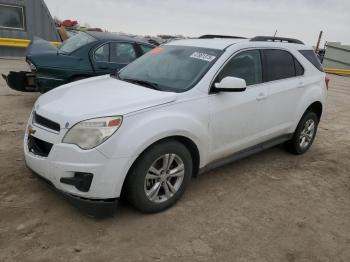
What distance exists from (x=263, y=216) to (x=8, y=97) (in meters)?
6.69

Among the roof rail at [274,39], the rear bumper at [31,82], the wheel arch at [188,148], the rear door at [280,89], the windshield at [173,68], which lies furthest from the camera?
the rear bumper at [31,82]

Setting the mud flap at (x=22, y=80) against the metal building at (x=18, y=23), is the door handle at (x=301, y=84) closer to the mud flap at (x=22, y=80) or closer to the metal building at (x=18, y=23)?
the mud flap at (x=22, y=80)

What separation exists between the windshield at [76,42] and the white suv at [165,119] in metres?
3.10

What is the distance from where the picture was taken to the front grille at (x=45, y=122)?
125 inches

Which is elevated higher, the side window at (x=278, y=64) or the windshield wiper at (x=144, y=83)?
the side window at (x=278, y=64)

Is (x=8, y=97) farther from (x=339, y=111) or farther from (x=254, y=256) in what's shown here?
(x=339, y=111)

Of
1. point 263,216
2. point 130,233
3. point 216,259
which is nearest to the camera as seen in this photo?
point 216,259

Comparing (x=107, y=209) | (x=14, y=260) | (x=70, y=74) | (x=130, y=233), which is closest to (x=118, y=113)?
(x=107, y=209)

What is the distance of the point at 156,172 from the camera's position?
3400 mm

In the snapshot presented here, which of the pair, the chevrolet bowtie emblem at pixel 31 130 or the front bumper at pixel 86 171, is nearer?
the front bumper at pixel 86 171

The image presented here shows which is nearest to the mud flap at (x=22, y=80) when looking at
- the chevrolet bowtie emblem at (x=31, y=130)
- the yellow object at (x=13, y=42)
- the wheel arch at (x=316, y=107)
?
the chevrolet bowtie emblem at (x=31, y=130)

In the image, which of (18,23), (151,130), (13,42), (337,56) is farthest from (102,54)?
(337,56)

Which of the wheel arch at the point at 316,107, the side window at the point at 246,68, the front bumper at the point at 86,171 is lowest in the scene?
the front bumper at the point at 86,171

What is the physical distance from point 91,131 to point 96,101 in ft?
1.46
